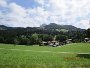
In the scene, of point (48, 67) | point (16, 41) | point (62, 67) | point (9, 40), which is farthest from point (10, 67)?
point (9, 40)

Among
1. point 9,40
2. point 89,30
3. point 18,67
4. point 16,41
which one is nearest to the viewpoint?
point 18,67

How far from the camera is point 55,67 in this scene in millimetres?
28219

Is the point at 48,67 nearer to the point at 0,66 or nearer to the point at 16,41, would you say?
the point at 0,66

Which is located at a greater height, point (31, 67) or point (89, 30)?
point (89, 30)

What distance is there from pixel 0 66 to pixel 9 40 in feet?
528

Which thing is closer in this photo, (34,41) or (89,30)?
(89,30)

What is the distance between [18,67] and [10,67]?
978mm

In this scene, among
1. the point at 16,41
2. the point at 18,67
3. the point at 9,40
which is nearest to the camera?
the point at 18,67

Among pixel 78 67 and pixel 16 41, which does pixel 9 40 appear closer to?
pixel 16 41

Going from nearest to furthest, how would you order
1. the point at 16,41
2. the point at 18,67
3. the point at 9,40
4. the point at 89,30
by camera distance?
the point at 18,67 < the point at 89,30 < the point at 16,41 < the point at 9,40

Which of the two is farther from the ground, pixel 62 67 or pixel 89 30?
pixel 89 30

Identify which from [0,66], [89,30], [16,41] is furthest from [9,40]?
[0,66]

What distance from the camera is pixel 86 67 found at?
2847cm

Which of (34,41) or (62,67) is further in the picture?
(34,41)
